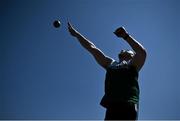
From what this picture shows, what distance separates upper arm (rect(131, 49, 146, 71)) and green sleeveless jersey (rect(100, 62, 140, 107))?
66 millimetres

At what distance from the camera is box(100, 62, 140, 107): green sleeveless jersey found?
4809 mm

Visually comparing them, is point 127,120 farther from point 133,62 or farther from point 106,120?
point 133,62

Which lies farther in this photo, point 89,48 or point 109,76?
point 89,48

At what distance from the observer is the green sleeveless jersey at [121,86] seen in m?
4.81

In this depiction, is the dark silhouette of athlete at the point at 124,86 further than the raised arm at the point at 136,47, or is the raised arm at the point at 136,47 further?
the raised arm at the point at 136,47

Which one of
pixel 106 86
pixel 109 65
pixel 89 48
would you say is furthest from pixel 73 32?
pixel 106 86

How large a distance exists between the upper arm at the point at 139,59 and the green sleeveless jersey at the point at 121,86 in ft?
0.22

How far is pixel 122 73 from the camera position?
5.02 meters

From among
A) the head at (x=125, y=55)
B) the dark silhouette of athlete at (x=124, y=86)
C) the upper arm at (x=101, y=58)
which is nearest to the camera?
the dark silhouette of athlete at (x=124, y=86)

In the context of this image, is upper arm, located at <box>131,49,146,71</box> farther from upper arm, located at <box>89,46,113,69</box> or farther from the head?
upper arm, located at <box>89,46,113,69</box>

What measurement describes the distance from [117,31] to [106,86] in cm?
84

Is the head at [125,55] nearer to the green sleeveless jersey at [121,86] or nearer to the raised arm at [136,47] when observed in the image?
the green sleeveless jersey at [121,86]

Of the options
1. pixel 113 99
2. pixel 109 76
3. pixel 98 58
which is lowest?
pixel 113 99

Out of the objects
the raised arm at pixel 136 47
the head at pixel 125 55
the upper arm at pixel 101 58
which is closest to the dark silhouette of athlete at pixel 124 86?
the raised arm at pixel 136 47
